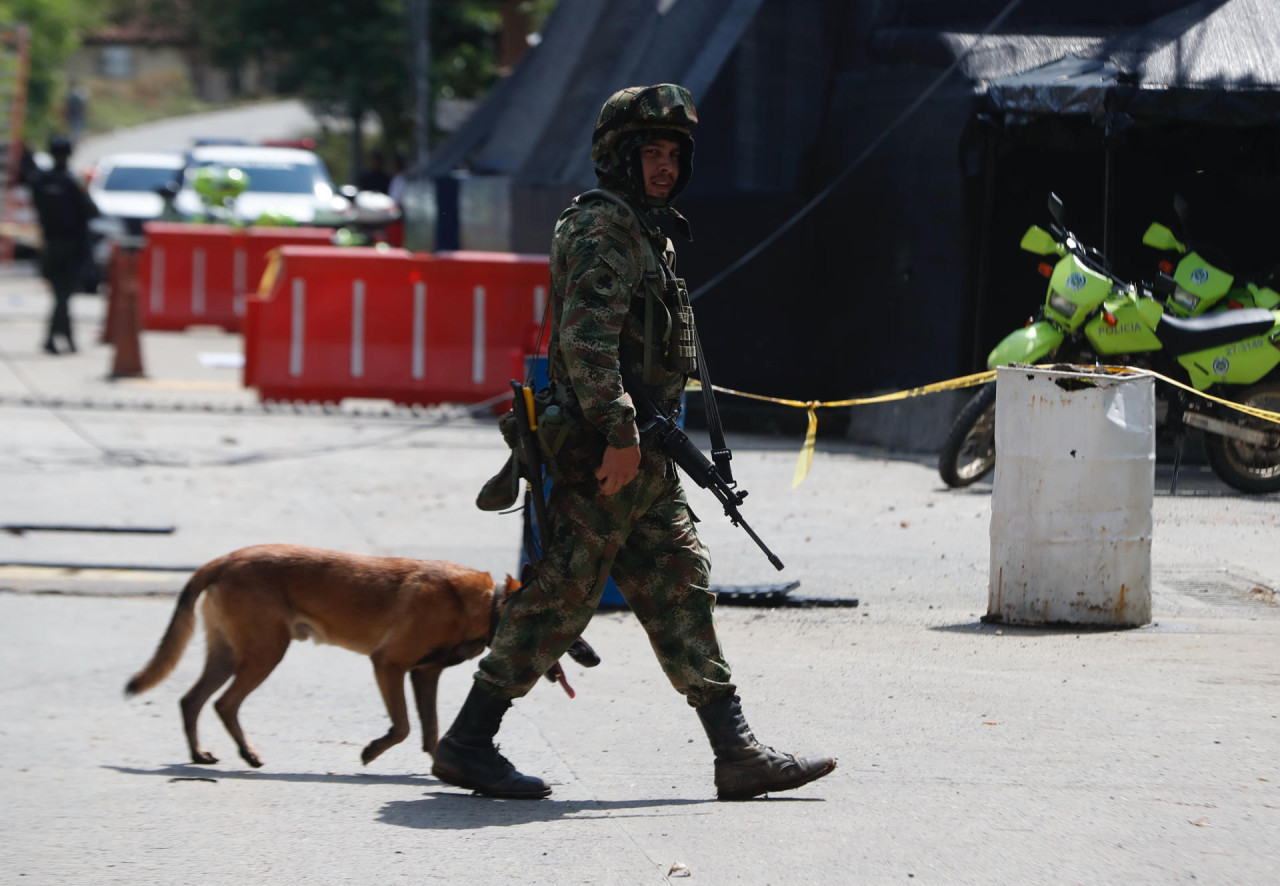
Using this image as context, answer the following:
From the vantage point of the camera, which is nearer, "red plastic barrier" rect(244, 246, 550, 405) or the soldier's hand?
the soldier's hand

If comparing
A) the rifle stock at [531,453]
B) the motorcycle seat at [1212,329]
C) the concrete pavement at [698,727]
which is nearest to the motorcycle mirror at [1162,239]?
the motorcycle seat at [1212,329]

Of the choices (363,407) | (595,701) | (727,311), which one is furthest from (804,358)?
(595,701)

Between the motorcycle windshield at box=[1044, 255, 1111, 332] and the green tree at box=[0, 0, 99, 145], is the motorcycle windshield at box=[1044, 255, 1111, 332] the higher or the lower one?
the lower one

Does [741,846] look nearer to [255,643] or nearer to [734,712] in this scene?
[734,712]

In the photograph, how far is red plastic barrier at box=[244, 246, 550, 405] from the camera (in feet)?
44.0

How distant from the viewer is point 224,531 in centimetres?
881

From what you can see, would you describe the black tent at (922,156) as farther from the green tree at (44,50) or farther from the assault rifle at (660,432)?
the green tree at (44,50)

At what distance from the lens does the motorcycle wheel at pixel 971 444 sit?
9.02 metres

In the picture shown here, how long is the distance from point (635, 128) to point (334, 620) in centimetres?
201

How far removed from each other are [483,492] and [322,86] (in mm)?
32104

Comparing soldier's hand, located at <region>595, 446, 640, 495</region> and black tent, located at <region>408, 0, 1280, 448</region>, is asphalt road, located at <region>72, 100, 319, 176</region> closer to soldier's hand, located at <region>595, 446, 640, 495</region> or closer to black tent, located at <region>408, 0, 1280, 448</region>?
black tent, located at <region>408, 0, 1280, 448</region>

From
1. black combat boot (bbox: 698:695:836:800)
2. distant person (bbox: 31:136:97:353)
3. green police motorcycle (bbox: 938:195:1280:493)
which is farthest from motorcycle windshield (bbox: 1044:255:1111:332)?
distant person (bbox: 31:136:97:353)

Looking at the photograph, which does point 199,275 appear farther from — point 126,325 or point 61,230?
point 126,325

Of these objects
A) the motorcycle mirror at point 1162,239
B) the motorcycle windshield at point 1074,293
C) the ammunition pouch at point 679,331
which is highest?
the motorcycle mirror at point 1162,239
